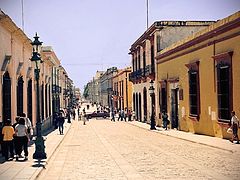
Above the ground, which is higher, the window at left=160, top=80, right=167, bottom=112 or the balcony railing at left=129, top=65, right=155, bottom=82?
the balcony railing at left=129, top=65, right=155, bottom=82

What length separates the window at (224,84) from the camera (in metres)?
19.9

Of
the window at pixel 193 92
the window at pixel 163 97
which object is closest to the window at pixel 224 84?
the window at pixel 193 92

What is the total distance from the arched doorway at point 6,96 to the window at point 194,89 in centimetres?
1082

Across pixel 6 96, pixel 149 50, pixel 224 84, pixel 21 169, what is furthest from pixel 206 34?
pixel 149 50

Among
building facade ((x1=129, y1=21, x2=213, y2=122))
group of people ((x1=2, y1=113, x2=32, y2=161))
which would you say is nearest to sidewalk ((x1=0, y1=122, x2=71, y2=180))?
group of people ((x1=2, y1=113, x2=32, y2=161))

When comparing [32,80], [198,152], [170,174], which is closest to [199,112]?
[198,152]

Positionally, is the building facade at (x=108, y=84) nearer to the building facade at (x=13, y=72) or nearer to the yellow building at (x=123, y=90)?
the yellow building at (x=123, y=90)

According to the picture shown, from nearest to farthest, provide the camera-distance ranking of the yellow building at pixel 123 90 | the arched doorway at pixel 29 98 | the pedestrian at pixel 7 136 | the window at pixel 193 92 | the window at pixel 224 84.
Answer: the pedestrian at pixel 7 136, the window at pixel 224 84, the window at pixel 193 92, the arched doorway at pixel 29 98, the yellow building at pixel 123 90

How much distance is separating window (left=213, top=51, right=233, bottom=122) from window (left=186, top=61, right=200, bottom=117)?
10.9 ft

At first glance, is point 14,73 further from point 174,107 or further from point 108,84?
point 108,84

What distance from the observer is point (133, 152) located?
17.2 m

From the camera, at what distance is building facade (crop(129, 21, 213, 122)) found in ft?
117

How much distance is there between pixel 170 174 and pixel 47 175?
3.27 meters

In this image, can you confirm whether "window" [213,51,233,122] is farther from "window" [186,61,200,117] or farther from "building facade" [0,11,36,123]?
"building facade" [0,11,36,123]
